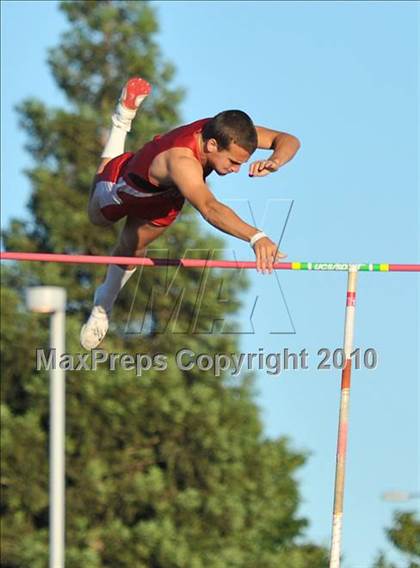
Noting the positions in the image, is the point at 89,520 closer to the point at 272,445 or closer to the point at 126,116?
the point at 272,445

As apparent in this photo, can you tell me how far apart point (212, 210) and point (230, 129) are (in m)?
0.52

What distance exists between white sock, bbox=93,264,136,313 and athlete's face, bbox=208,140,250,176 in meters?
1.50

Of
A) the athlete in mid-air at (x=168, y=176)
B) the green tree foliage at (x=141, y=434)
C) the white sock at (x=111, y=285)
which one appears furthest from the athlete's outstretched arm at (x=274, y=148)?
the green tree foliage at (x=141, y=434)

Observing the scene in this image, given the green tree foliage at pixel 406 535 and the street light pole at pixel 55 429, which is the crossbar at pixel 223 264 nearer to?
the street light pole at pixel 55 429

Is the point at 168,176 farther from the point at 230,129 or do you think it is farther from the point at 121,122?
the point at 121,122

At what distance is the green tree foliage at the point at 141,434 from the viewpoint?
2308 cm

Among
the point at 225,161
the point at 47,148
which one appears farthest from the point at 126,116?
the point at 47,148

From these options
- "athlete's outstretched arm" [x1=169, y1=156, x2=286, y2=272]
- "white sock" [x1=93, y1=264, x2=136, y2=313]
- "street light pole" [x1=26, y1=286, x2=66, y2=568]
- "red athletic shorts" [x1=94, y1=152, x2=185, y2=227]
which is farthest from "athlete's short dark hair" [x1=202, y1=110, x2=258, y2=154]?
"street light pole" [x1=26, y1=286, x2=66, y2=568]

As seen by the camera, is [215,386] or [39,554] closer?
[39,554]

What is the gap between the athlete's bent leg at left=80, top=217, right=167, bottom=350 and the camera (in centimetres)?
1088

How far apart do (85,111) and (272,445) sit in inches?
210

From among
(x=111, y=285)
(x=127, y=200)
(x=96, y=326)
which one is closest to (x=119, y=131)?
(x=127, y=200)

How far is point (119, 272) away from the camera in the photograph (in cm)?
1120

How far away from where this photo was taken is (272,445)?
81.5 feet
